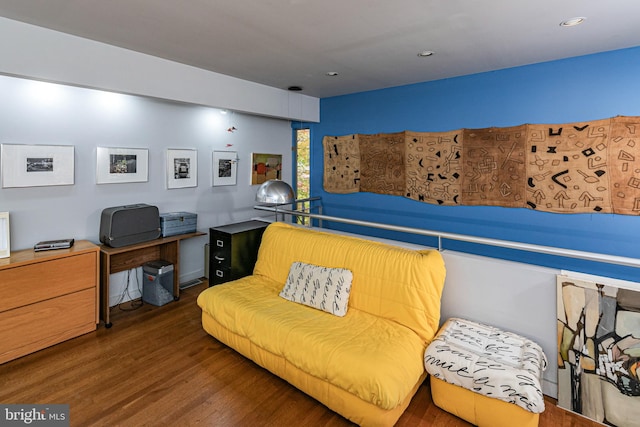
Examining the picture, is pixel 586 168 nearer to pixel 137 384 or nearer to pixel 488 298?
pixel 488 298

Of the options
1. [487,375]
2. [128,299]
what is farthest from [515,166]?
[128,299]

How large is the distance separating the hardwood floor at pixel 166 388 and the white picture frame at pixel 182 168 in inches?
69.3

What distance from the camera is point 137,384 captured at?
2.26 metres

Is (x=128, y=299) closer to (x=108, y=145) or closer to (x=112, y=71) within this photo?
(x=108, y=145)

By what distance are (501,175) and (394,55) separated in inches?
66.1

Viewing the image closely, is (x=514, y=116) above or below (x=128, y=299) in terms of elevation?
above

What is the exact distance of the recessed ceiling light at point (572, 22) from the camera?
218 centimetres

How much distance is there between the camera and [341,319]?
239 centimetres

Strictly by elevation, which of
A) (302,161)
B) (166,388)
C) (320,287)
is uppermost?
(302,161)

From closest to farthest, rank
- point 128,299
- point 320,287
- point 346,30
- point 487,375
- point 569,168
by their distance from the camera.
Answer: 1. point 487,375
2. point 346,30
3. point 320,287
4. point 569,168
5. point 128,299

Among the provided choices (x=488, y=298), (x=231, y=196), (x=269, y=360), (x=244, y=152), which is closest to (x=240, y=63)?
(x=244, y=152)

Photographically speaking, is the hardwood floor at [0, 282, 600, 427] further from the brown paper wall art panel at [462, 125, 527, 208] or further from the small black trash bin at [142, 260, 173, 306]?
the brown paper wall art panel at [462, 125, 527, 208]

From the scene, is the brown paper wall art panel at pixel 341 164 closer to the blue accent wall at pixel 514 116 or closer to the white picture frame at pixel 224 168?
the blue accent wall at pixel 514 116

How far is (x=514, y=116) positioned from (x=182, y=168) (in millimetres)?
3733
